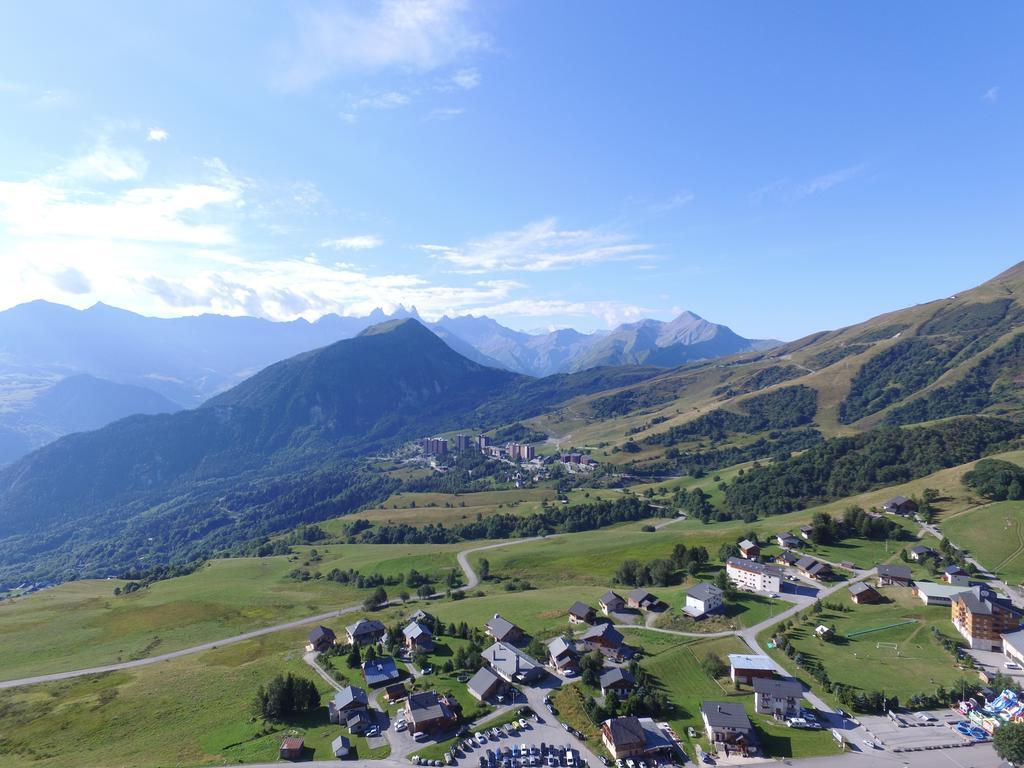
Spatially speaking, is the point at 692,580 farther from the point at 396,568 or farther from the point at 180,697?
the point at 180,697

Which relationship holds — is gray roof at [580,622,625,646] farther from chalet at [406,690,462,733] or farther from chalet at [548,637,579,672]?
chalet at [406,690,462,733]

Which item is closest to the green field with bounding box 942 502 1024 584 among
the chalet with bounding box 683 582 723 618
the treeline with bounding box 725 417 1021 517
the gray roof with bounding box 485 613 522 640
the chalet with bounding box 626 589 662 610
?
the treeline with bounding box 725 417 1021 517

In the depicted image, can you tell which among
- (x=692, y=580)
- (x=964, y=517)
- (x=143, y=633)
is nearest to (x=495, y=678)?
(x=692, y=580)

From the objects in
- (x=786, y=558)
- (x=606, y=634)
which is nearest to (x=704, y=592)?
(x=606, y=634)

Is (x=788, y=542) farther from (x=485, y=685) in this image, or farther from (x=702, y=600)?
(x=485, y=685)

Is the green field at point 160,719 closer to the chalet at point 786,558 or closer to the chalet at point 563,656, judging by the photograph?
the chalet at point 563,656
